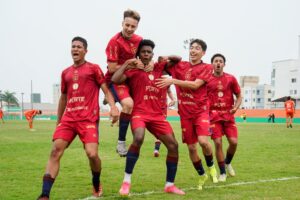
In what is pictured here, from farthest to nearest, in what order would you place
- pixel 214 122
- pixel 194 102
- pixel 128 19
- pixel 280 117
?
1. pixel 280 117
2. pixel 214 122
3. pixel 194 102
4. pixel 128 19

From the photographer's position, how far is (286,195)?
7.12 m

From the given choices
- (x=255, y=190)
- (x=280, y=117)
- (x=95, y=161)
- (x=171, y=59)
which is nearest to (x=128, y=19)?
(x=171, y=59)

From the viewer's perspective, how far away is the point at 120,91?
754 centimetres

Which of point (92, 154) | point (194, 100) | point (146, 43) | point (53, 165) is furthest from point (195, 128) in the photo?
point (53, 165)

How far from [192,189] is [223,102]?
8.10 feet

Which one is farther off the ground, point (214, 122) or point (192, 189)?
point (214, 122)

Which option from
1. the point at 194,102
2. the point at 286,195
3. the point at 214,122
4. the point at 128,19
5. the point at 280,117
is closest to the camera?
the point at 286,195

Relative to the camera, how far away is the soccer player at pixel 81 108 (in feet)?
22.8

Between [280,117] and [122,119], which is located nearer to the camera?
[122,119]

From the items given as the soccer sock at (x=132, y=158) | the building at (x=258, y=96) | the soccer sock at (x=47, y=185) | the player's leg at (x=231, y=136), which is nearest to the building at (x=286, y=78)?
the building at (x=258, y=96)

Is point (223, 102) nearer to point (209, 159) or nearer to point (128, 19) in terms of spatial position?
point (209, 159)

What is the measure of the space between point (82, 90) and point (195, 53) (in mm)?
2482

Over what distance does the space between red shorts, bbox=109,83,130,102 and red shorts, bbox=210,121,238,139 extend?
2.78m

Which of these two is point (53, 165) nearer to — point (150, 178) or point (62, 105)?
point (62, 105)
